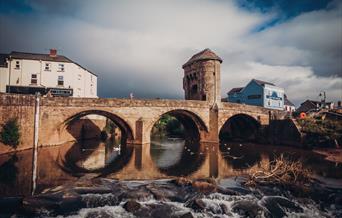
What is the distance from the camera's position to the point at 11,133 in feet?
65.4

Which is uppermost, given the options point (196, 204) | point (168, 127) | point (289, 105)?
point (289, 105)

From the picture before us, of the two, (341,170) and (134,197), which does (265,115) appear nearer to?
(341,170)

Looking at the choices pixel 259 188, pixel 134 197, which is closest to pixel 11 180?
pixel 134 197

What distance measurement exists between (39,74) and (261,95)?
4462cm

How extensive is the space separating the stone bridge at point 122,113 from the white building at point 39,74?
30.3 feet

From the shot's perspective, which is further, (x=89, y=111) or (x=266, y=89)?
(x=266, y=89)

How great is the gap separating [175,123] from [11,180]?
1752 inches

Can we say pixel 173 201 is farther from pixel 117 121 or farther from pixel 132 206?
pixel 117 121

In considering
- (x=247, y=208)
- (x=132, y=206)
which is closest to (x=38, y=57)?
(x=132, y=206)

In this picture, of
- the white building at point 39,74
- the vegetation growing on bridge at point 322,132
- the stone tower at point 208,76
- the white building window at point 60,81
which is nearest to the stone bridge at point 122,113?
the stone tower at point 208,76

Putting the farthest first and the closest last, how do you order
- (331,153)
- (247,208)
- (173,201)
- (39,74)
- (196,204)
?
(39,74), (331,153), (173,201), (196,204), (247,208)

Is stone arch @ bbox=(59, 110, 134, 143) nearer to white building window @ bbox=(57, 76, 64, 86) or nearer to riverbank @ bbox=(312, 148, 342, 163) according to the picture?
white building window @ bbox=(57, 76, 64, 86)

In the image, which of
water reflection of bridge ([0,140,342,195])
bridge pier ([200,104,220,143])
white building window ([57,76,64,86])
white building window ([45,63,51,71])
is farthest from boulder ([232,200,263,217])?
white building window ([45,63,51,71])

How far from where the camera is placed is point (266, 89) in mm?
49312
